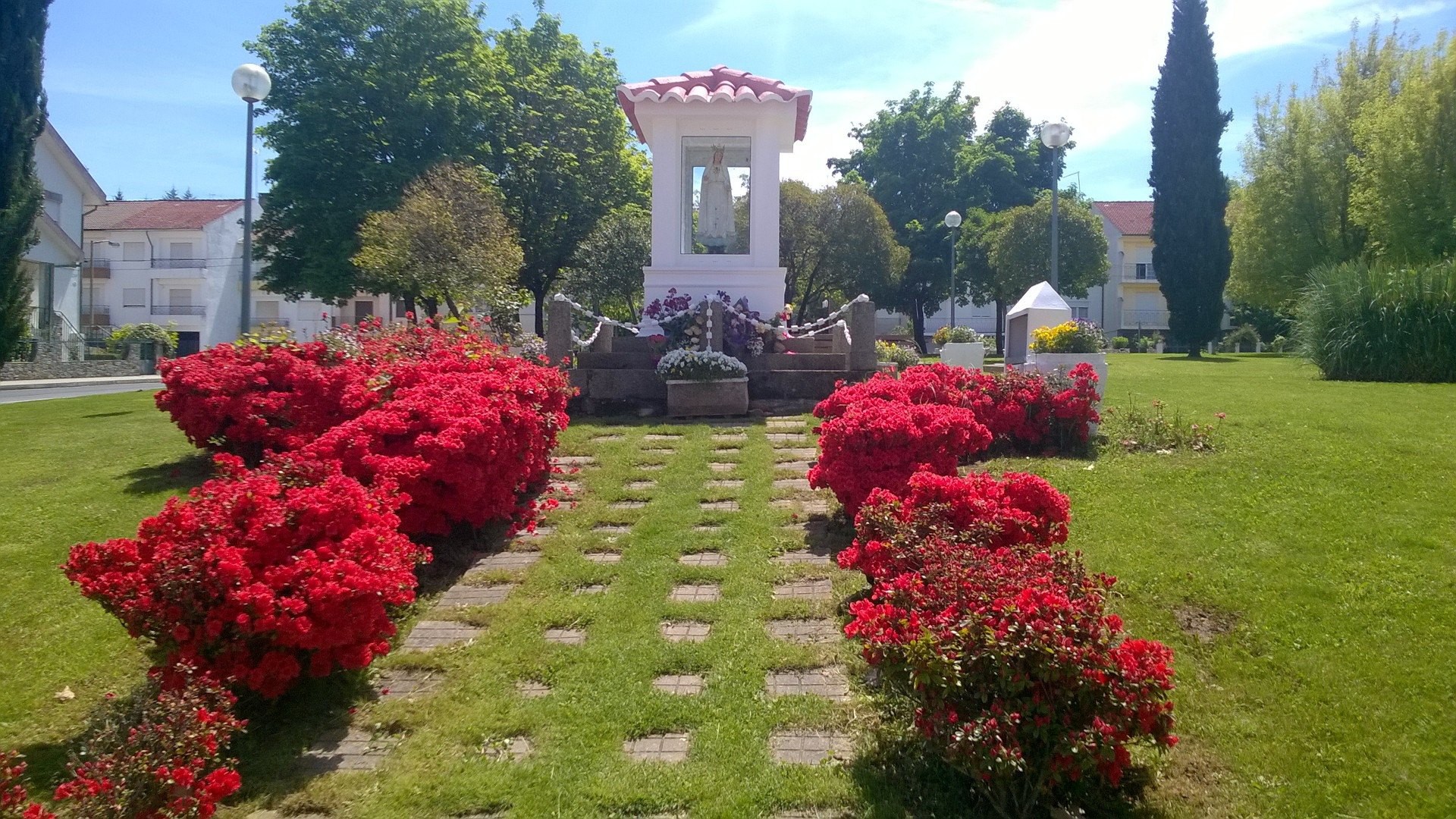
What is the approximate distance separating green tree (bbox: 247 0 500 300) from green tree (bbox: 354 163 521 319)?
21.9 feet

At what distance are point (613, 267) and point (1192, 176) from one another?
17776 mm

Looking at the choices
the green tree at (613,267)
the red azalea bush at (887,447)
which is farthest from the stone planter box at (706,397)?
the green tree at (613,267)

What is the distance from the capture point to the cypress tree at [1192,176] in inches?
1081

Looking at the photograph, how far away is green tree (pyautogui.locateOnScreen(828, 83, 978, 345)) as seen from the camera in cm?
3456

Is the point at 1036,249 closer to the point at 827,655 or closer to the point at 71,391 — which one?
the point at 71,391

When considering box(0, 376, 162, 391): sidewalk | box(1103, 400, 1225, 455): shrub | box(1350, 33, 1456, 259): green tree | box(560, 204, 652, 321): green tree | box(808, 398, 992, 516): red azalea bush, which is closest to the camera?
box(808, 398, 992, 516): red azalea bush

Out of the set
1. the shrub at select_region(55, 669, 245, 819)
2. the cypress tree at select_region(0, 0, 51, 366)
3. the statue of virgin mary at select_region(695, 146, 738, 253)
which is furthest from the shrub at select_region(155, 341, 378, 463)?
the cypress tree at select_region(0, 0, 51, 366)

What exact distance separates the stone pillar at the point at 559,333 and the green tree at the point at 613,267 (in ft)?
37.5

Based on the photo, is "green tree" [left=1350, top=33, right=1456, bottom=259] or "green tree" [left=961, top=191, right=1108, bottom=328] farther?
"green tree" [left=961, top=191, right=1108, bottom=328]

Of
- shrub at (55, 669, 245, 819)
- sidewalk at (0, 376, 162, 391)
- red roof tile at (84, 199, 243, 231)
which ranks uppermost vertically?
red roof tile at (84, 199, 243, 231)

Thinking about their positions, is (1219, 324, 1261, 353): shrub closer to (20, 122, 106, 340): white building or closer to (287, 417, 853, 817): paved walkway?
(287, 417, 853, 817): paved walkway

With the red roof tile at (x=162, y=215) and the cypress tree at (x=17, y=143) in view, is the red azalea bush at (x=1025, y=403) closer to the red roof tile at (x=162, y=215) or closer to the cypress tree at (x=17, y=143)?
the cypress tree at (x=17, y=143)

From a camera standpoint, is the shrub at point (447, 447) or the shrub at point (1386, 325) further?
the shrub at point (1386, 325)

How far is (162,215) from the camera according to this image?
1751 inches
